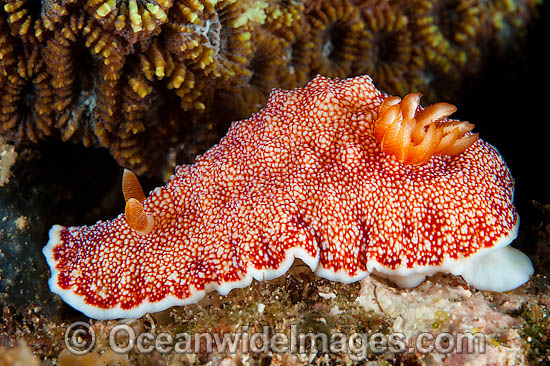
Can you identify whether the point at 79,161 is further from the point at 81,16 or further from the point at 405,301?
the point at 405,301

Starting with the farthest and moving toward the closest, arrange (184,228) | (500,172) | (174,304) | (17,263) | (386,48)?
(386,48)
(17,263)
(500,172)
(184,228)
(174,304)

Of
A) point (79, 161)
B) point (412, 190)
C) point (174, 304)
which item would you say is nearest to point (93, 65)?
point (79, 161)

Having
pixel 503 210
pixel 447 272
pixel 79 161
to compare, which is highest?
pixel 503 210

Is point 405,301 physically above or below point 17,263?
above

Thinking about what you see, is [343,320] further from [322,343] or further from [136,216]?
[136,216]

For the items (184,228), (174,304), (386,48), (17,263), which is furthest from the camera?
(386,48)

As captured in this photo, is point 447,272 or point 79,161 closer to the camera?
point 447,272

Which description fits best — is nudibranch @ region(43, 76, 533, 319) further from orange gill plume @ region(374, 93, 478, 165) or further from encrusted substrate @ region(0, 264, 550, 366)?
encrusted substrate @ region(0, 264, 550, 366)

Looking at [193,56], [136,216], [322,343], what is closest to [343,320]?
[322,343]

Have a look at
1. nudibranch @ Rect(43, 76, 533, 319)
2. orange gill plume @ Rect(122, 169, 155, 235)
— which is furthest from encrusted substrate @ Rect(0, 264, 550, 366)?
orange gill plume @ Rect(122, 169, 155, 235)

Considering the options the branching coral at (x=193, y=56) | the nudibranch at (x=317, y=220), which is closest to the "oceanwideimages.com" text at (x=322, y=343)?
the nudibranch at (x=317, y=220)
